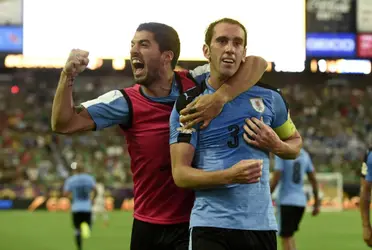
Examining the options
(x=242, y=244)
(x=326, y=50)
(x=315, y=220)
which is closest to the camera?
(x=242, y=244)

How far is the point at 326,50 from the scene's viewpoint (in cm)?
2147

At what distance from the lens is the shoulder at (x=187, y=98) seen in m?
4.68

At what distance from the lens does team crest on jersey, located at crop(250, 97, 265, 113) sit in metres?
4.63

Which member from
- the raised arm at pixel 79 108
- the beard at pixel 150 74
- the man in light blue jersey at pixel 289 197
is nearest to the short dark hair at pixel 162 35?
the beard at pixel 150 74

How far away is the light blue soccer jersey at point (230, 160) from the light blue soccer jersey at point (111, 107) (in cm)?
57

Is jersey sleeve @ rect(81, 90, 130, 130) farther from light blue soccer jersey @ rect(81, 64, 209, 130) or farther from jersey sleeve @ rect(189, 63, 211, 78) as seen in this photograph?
jersey sleeve @ rect(189, 63, 211, 78)

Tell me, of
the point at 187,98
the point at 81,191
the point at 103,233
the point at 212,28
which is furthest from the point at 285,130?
the point at 103,233

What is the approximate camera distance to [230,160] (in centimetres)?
452

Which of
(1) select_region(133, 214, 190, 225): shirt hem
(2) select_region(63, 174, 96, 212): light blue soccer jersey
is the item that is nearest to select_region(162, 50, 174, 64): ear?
(1) select_region(133, 214, 190, 225): shirt hem

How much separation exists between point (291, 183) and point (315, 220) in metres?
11.6

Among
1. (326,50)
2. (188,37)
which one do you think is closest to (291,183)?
(188,37)

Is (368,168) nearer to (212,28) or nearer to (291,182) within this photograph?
(212,28)

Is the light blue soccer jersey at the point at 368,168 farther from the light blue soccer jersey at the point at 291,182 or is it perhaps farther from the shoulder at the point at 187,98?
the light blue soccer jersey at the point at 291,182

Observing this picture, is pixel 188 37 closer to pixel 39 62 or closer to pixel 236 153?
pixel 39 62
